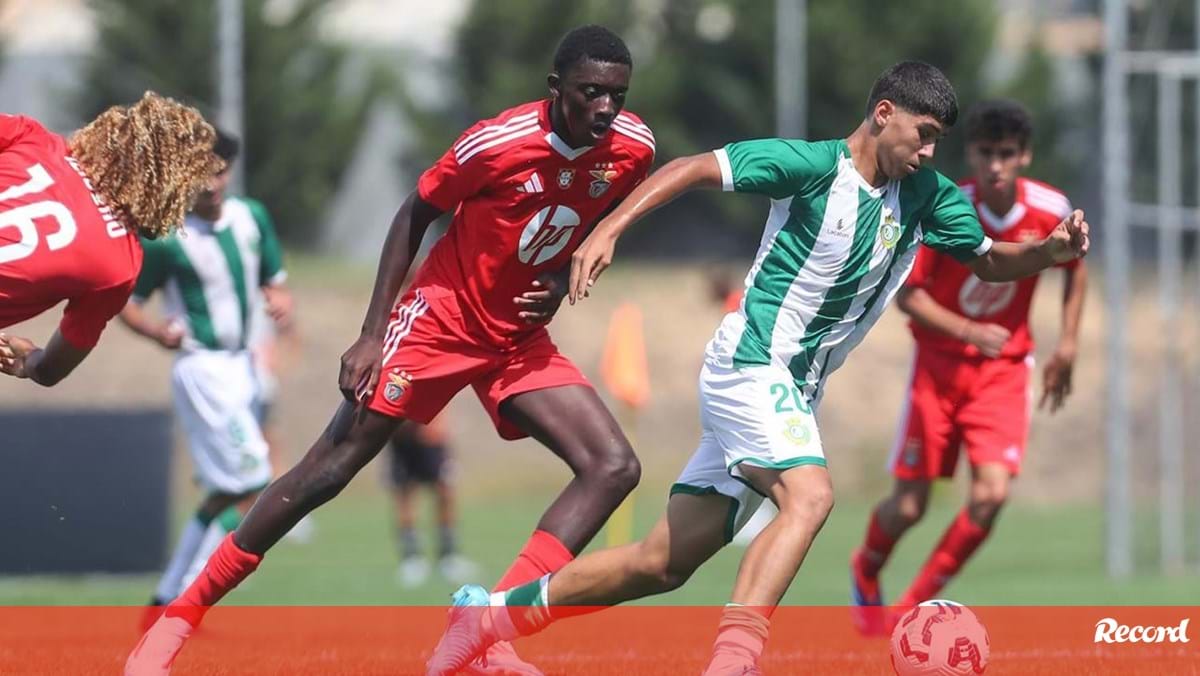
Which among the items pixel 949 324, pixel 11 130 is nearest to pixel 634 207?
pixel 11 130

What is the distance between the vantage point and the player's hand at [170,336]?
33.9 feet

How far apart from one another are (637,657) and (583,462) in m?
1.02

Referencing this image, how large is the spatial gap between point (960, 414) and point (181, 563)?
13.5ft

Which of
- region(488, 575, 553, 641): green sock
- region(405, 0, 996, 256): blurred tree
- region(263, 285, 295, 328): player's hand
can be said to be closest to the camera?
region(488, 575, 553, 641): green sock

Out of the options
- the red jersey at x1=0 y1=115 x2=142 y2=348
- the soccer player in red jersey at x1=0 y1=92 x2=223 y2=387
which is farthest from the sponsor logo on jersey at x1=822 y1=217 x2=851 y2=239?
the red jersey at x1=0 y1=115 x2=142 y2=348

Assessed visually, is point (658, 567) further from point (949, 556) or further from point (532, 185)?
point (949, 556)

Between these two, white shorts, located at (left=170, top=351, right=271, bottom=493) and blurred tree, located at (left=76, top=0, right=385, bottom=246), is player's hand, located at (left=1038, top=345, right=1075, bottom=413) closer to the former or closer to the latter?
white shorts, located at (left=170, top=351, right=271, bottom=493)

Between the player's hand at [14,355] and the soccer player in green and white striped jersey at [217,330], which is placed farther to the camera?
the soccer player in green and white striped jersey at [217,330]

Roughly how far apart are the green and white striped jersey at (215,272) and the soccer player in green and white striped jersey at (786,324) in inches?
166

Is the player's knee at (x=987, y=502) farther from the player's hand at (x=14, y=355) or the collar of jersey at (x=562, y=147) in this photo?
the player's hand at (x=14, y=355)

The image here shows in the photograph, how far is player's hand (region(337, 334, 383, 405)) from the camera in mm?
7316

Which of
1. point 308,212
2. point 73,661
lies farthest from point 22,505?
point 308,212

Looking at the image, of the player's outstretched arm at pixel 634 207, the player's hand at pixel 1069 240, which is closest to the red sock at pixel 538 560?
the player's outstretched arm at pixel 634 207

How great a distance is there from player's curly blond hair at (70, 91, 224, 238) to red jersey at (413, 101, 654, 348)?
3.80ft
